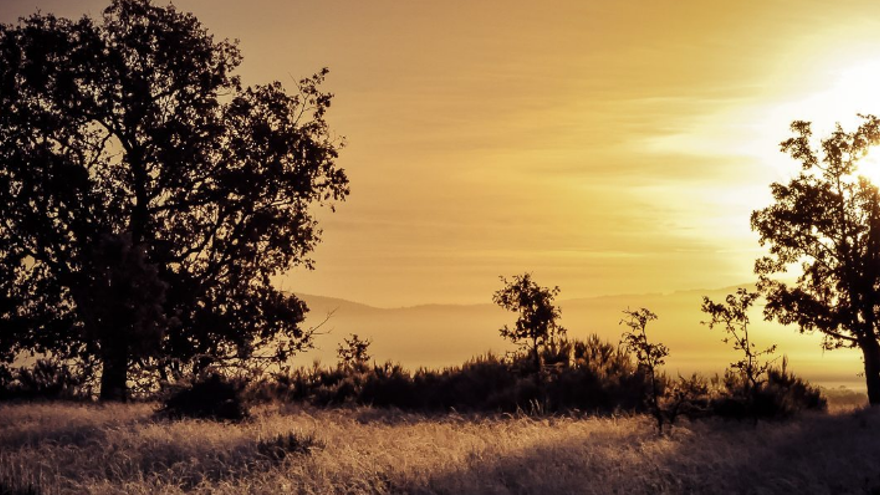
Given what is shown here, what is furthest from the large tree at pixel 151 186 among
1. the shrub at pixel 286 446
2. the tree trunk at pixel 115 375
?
the shrub at pixel 286 446

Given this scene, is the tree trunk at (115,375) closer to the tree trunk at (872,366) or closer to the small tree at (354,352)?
the small tree at (354,352)

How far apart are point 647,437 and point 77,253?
640 inches

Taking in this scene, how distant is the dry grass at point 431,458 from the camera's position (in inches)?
582

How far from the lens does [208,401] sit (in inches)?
939

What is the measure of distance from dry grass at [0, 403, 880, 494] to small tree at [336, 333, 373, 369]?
32.9 ft

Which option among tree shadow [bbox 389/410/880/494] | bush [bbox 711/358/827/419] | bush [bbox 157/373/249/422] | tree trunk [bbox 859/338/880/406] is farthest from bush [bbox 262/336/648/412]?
tree shadow [bbox 389/410/880/494]

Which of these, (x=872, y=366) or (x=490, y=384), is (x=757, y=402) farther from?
(x=490, y=384)

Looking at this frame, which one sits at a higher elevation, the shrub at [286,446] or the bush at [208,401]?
the bush at [208,401]

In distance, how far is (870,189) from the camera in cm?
2741

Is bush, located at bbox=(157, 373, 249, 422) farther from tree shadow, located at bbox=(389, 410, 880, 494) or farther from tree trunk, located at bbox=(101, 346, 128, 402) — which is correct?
tree shadow, located at bbox=(389, 410, 880, 494)

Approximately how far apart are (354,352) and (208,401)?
29.6 ft

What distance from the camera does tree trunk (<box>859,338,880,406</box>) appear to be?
26938 millimetres

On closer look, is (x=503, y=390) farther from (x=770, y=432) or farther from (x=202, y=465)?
(x=202, y=465)

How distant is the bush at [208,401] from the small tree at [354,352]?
7.65 metres
